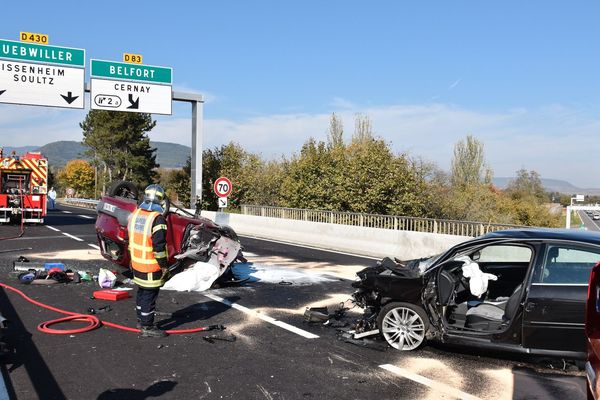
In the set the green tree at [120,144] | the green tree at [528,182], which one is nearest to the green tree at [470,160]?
the green tree at [528,182]

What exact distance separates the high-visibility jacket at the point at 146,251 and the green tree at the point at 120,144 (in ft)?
201

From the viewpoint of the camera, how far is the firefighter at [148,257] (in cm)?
636

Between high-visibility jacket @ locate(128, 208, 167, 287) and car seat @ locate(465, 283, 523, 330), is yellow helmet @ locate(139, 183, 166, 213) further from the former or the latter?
car seat @ locate(465, 283, 523, 330)

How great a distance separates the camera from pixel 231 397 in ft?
15.0

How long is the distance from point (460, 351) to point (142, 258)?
3846 mm

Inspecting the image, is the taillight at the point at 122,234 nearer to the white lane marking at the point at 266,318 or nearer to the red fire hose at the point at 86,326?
the white lane marking at the point at 266,318

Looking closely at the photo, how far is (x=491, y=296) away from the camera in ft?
21.0

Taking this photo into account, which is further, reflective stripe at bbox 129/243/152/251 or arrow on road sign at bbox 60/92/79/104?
arrow on road sign at bbox 60/92/79/104

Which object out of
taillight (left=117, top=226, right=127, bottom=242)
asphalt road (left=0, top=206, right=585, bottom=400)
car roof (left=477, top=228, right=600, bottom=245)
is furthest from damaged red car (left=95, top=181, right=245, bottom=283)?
car roof (left=477, top=228, right=600, bottom=245)

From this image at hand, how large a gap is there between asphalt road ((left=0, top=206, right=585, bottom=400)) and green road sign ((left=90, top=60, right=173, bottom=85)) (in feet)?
48.0

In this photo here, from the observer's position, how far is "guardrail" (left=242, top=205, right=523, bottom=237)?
1371 centimetres

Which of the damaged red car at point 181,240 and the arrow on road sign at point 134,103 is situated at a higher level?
the arrow on road sign at point 134,103

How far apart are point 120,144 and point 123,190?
5860 centimetres

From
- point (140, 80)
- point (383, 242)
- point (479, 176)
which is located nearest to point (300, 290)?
point (383, 242)
